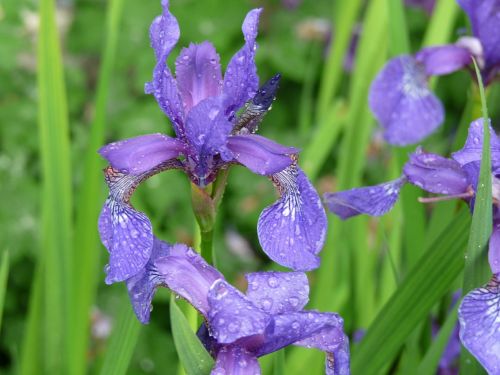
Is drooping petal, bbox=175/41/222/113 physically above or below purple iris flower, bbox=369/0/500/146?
above

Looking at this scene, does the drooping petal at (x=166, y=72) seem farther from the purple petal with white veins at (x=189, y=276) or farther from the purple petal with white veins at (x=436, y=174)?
the purple petal with white veins at (x=436, y=174)

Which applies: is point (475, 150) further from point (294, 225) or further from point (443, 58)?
point (443, 58)

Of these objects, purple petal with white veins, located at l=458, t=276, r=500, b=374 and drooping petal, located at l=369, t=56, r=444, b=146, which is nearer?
purple petal with white veins, located at l=458, t=276, r=500, b=374

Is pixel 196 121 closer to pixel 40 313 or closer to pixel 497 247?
Answer: pixel 497 247

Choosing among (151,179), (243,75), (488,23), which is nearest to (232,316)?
(243,75)

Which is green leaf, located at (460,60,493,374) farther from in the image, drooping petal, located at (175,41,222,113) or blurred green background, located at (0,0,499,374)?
drooping petal, located at (175,41,222,113)

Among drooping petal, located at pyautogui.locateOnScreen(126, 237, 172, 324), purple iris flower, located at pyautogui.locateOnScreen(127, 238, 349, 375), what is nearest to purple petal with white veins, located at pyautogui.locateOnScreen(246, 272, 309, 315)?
purple iris flower, located at pyautogui.locateOnScreen(127, 238, 349, 375)

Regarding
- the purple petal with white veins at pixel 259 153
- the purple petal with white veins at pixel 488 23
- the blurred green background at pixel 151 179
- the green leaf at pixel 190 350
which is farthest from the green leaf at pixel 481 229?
the purple petal with white veins at pixel 488 23

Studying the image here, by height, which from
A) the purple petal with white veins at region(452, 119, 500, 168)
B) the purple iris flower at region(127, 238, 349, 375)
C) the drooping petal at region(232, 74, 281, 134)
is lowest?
the purple iris flower at region(127, 238, 349, 375)
